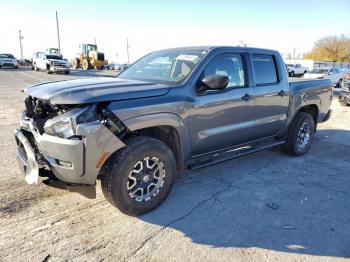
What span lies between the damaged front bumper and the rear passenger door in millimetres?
2532

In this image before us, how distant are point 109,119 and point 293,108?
12.2 ft

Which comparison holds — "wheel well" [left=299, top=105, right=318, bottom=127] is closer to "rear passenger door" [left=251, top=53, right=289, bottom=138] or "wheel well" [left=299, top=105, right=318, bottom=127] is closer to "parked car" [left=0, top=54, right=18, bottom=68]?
"rear passenger door" [left=251, top=53, right=289, bottom=138]

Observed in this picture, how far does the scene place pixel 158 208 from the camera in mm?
3805

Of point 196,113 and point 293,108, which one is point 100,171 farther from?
point 293,108

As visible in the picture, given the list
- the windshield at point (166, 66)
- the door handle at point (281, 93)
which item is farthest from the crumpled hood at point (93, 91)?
the door handle at point (281, 93)

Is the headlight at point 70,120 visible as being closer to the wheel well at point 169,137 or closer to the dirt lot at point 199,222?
the wheel well at point 169,137

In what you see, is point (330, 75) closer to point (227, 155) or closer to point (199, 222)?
point (227, 155)

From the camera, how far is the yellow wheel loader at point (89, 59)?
40.4 meters

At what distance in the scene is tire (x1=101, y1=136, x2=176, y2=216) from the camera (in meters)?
3.34

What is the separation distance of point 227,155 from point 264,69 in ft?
5.13

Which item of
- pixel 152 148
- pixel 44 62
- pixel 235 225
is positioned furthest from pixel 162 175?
pixel 44 62

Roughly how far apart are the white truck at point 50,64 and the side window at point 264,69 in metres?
28.0

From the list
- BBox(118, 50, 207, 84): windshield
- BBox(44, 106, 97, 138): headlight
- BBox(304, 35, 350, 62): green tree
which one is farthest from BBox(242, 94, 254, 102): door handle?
BBox(304, 35, 350, 62): green tree

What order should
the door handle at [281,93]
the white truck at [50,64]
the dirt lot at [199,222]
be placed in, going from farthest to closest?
the white truck at [50,64]
the door handle at [281,93]
the dirt lot at [199,222]
